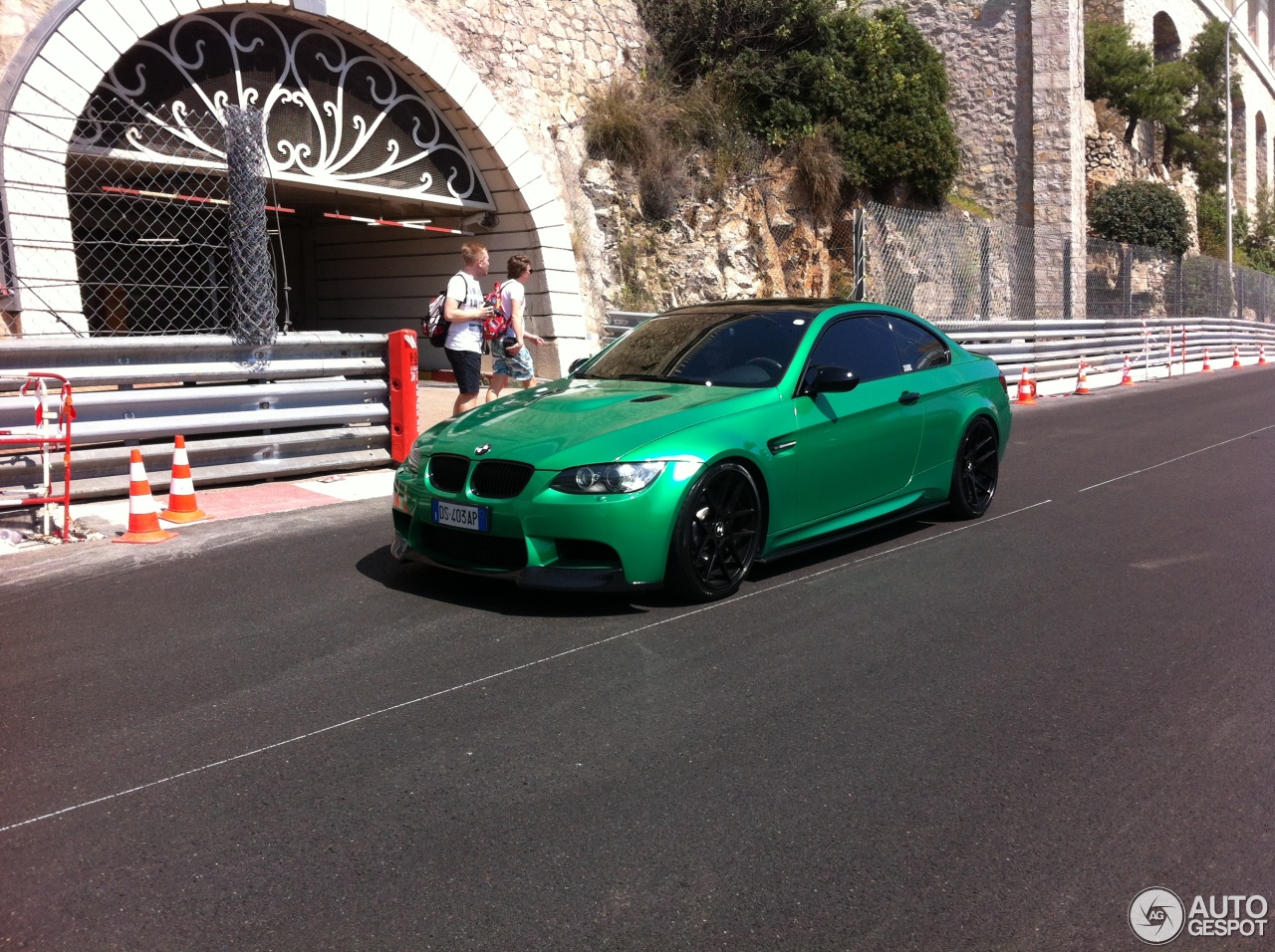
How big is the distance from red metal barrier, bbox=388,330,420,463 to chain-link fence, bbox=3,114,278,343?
1.08 m

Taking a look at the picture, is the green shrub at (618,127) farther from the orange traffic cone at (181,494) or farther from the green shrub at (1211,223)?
the green shrub at (1211,223)

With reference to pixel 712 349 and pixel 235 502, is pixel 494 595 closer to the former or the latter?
pixel 712 349

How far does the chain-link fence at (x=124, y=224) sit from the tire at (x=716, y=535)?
5205 millimetres

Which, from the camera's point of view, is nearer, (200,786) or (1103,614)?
(200,786)

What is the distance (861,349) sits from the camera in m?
7.15

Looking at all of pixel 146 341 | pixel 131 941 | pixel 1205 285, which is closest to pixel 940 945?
pixel 131 941

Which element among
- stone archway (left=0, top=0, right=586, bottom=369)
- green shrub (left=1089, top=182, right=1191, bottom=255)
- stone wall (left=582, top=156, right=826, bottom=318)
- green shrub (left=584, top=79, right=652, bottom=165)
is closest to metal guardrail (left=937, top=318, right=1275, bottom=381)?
green shrub (left=1089, top=182, right=1191, bottom=255)

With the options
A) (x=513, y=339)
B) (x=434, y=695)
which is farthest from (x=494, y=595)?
(x=513, y=339)

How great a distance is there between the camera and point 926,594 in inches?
240

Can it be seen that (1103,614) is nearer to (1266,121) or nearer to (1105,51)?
(1105,51)

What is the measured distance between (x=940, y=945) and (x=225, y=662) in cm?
331

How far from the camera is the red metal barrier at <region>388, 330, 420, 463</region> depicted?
10.3m

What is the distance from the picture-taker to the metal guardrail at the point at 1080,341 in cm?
1875

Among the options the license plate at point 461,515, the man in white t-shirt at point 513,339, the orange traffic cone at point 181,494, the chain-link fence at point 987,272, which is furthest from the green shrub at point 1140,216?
the license plate at point 461,515
